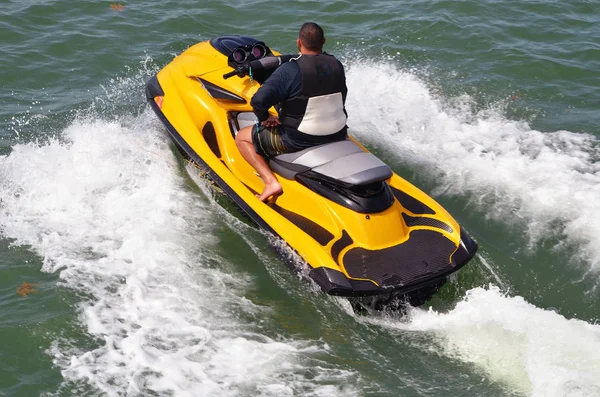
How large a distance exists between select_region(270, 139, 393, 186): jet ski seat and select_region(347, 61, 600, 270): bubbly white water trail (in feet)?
6.24

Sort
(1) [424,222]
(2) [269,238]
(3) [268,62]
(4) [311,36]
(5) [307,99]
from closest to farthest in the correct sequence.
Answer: (4) [311,36], (5) [307,99], (1) [424,222], (2) [269,238], (3) [268,62]

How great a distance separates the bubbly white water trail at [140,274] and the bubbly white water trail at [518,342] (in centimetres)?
92

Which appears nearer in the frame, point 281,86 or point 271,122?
point 281,86

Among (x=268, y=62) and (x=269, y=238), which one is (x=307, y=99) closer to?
(x=268, y=62)

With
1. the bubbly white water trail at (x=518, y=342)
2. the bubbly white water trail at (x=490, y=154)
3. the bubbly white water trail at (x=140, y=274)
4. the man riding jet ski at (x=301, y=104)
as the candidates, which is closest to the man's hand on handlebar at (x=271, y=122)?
the man riding jet ski at (x=301, y=104)

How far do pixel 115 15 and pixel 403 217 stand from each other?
22.6 ft

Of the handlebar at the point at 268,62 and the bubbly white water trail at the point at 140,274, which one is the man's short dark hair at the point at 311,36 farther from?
the bubbly white water trail at the point at 140,274

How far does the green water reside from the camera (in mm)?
5273

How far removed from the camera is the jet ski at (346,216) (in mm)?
5715

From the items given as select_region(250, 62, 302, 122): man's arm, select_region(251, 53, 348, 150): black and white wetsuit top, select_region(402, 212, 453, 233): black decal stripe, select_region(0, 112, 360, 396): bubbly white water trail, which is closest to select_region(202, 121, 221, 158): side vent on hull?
select_region(0, 112, 360, 396): bubbly white water trail

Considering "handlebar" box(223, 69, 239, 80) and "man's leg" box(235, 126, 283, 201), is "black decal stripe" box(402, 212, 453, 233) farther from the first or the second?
"handlebar" box(223, 69, 239, 80)

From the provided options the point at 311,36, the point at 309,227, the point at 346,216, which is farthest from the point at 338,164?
the point at 311,36

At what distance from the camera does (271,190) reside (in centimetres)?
645

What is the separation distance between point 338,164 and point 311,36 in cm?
106
